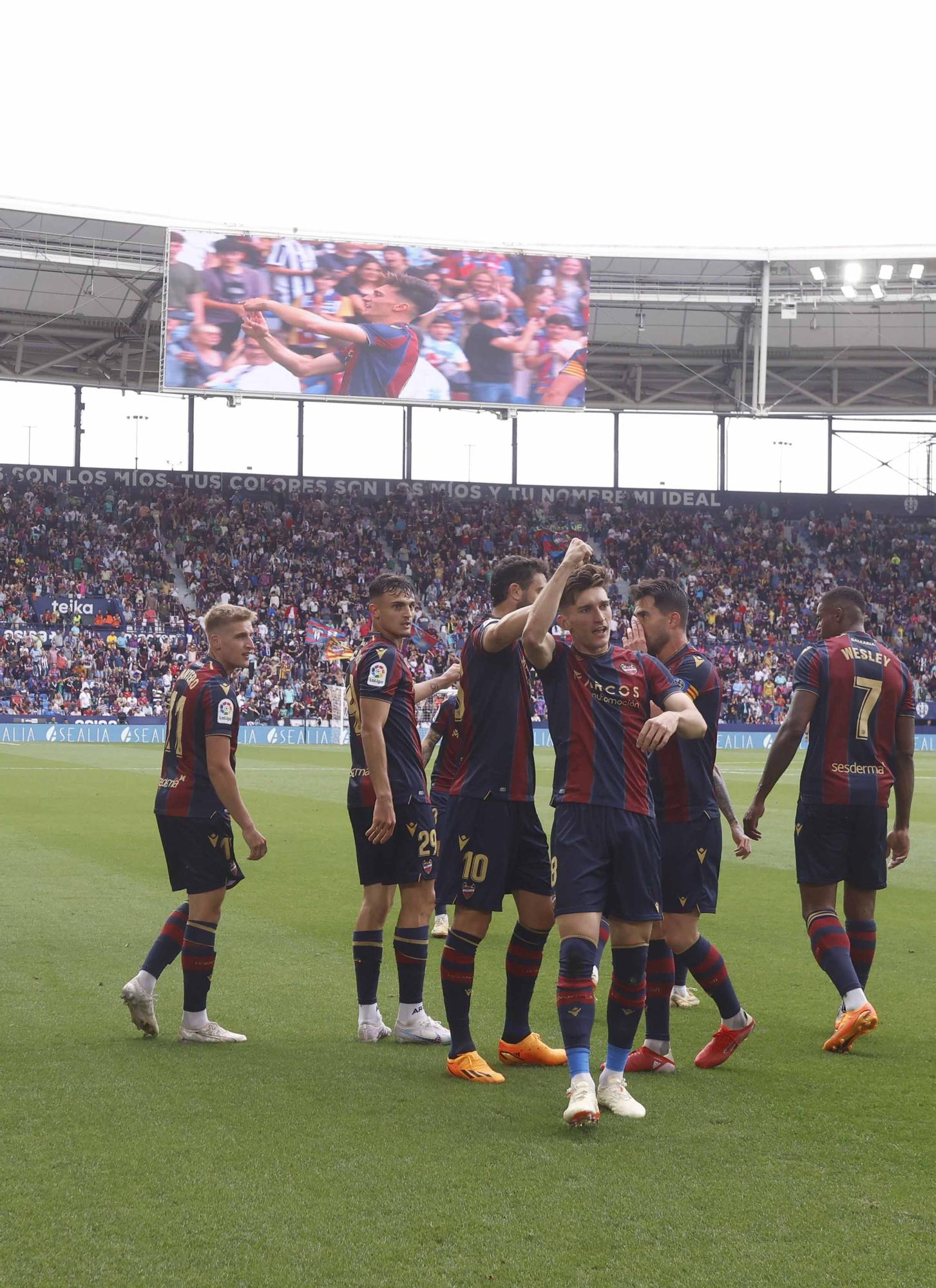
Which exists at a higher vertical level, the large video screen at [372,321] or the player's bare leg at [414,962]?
the large video screen at [372,321]

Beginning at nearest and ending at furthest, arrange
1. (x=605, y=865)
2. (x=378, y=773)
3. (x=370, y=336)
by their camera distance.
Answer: (x=605, y=865) → (x=378, y=773) → (x=370, y=336)

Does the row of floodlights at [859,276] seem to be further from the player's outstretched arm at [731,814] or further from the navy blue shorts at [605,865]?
the navy blue shorts at [605,865]

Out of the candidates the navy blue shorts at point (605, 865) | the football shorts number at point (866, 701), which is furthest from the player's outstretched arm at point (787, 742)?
the navy blue shorts at point (605, 865)

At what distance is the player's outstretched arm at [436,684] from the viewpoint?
6465mm

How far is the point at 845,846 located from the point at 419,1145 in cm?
285

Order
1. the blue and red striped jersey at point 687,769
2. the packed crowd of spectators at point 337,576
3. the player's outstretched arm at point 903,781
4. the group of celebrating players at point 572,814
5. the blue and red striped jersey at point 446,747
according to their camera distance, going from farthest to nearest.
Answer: the packed crowd of spectators at point 337,576
the blue and red striped jersey at point 446,747
the player's outstretched arm at point 903,781
the blue and red striped jersey at point 687,769
the group of celebrating players at point 572,814

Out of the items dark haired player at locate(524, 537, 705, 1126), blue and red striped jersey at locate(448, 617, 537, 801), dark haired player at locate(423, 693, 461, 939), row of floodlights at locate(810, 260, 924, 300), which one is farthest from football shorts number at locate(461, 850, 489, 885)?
row of floodlights at locate(810, 260, 924, 300)

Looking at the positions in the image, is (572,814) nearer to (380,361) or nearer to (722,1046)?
(722,1046)

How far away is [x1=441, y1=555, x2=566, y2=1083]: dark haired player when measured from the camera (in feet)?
18.4

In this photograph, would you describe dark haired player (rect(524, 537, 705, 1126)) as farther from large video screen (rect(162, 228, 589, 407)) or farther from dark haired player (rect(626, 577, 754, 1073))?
large video screen (rect(162, 228, 589, 407))

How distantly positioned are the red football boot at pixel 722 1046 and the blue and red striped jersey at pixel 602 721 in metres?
1.16

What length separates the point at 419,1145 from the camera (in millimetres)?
4531

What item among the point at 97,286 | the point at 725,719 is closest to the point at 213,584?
the point at 97,286


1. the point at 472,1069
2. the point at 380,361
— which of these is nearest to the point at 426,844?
the point at 472,1069
